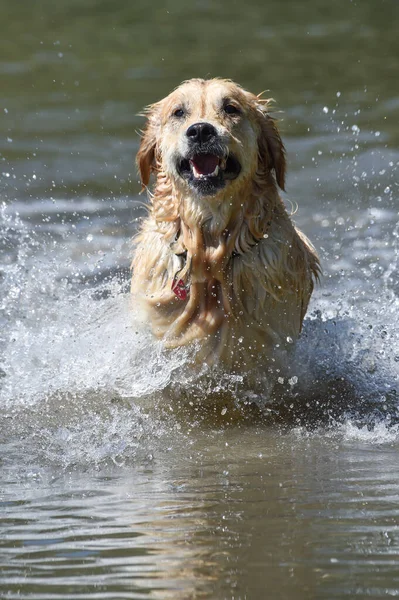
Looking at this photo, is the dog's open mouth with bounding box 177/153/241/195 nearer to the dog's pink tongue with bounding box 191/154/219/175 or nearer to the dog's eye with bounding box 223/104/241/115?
the dog's pink tongue with bounding box 191/154/219/175

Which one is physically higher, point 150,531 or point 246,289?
point 246,289

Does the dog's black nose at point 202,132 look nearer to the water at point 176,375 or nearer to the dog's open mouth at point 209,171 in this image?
the dog's open mouth at point 209,171

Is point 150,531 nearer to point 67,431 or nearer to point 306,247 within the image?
point 67,431

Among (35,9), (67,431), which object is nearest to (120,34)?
(35,9)

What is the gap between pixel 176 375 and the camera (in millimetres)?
5949

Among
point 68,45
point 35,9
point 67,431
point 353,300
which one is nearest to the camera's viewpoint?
point 67,431

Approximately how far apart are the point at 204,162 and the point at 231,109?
344 mm

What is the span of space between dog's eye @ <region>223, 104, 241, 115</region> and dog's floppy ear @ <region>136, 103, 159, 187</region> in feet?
1.78

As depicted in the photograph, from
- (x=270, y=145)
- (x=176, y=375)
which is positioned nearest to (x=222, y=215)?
(x=270, y=145)

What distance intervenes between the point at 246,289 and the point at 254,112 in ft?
3.36

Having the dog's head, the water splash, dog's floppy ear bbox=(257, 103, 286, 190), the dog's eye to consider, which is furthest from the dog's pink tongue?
the water splash

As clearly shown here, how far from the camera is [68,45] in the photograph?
14922mm

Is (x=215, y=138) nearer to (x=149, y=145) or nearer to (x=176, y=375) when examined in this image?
(x=149, y=145)

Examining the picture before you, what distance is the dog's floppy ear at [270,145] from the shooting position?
5996 mm
